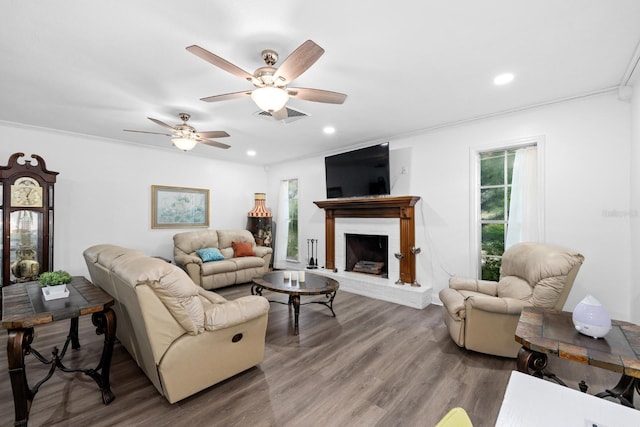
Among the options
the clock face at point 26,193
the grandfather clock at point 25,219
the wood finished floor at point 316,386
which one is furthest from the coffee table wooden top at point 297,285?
the clock face at point 26,193

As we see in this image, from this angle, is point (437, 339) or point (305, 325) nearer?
point (437, 339)

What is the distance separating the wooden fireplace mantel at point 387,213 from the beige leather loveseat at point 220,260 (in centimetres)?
151

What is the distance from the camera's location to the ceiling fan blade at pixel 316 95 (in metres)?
2.30

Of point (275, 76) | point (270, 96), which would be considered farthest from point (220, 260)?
point (275, 76)

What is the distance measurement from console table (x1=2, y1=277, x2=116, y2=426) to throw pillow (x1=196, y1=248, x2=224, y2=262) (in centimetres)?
264

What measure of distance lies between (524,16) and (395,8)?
2.89 ft

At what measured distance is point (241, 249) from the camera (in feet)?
18.5

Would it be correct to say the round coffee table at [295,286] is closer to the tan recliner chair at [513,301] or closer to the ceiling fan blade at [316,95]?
the tan recliner chair at [513,301]

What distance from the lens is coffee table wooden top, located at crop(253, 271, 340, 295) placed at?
3.19 metres

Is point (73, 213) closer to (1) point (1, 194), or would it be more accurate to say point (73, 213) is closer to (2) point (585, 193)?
(1) point (1, 194)

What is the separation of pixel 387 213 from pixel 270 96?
3.06 m

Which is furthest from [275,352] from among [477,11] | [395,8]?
[477,11]

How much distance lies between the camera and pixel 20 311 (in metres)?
1.79

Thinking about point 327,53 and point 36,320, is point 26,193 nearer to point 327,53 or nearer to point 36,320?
point 36,320
